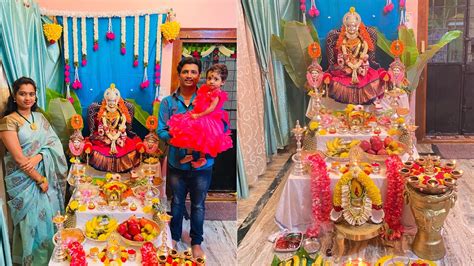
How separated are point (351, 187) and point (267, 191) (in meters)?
1.09

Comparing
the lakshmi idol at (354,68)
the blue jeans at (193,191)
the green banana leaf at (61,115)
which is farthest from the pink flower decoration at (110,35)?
the lakshmi idol at (354,68)

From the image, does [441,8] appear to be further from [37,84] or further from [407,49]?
[37,84]

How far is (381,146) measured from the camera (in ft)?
11.2

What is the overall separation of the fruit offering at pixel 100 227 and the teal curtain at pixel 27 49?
0.77m

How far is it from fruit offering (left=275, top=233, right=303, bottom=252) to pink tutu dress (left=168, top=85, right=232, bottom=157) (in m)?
0.74

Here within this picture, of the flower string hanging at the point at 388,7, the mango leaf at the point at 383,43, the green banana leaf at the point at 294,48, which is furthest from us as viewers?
the flower string hanging at the point at 388,7

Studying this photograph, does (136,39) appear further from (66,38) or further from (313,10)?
(313,10)

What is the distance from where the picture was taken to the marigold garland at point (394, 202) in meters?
3.03

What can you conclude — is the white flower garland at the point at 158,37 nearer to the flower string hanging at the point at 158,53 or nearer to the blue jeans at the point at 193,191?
the flower string hanging at the point at 158,53

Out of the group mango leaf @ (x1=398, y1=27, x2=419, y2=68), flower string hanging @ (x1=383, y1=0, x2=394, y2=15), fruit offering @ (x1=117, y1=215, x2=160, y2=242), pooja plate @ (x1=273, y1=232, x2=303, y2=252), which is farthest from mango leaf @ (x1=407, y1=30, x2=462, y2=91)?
fruit offering @ (x1=117, y1=215, x2=160, y2=242)

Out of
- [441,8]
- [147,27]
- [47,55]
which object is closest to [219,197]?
[147,27]

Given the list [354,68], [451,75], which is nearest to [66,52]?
[354,68]

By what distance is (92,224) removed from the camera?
283cm

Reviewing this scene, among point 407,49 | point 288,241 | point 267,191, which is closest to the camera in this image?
point 288,241
